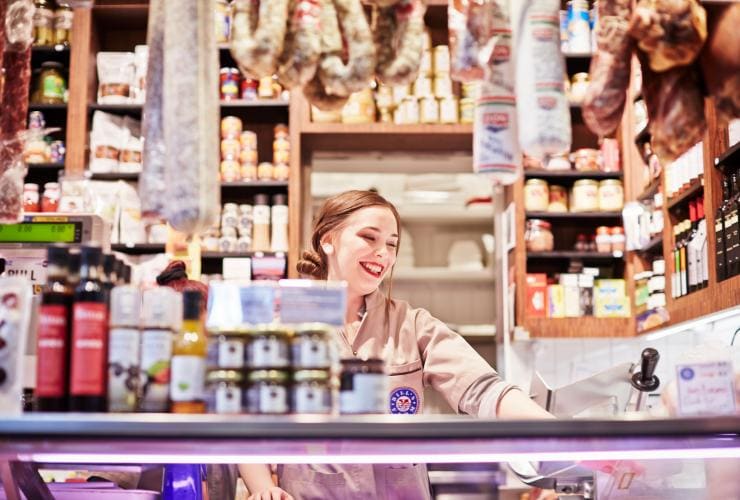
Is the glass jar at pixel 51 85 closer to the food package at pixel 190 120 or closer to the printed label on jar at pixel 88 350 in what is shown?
the food package at pixel 190 120

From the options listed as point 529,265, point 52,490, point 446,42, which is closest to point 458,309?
point 529,265

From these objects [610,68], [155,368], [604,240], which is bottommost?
[155,368]

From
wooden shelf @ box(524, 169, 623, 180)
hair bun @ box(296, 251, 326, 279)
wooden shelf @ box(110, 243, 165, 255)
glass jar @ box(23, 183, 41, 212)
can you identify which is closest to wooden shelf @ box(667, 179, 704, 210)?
wooden shelf @ box(524, 169, 623, 180)

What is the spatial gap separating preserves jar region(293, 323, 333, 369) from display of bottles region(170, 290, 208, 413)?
0.50 feet

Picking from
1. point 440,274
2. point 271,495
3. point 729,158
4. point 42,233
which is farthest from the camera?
point 440,274

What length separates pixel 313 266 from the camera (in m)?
3.08

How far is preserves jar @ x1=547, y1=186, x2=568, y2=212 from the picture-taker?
580 cm

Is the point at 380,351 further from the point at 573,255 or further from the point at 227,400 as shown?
the point at 573,255

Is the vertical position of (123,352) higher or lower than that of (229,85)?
lower

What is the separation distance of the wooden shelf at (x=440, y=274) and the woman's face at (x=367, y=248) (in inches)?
177

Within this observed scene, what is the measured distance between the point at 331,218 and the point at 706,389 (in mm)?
1640

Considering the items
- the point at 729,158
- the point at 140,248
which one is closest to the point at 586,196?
the point at 729,158

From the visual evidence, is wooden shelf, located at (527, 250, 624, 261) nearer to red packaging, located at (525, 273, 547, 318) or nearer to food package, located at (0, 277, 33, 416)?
red packaging, located at (525, 273, 547, 318)

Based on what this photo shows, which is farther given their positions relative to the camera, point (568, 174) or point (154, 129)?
point (568, 174)
